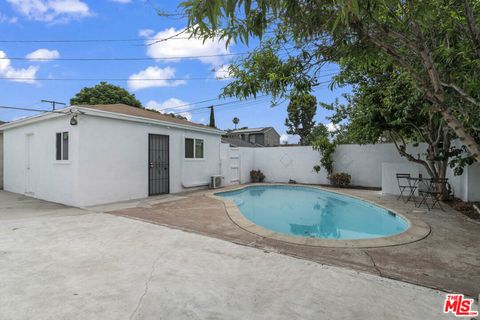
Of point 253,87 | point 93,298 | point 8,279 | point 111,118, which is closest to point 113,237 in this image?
point 8,279

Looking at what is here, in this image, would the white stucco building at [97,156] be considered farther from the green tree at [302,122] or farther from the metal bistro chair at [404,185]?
the green tree at [302,122]

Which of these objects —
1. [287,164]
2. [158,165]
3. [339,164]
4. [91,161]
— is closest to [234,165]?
[287,164]

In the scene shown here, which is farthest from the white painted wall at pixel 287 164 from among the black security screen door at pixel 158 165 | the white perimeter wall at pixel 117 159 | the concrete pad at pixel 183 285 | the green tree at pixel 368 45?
the concrete pad at pixel 183 285

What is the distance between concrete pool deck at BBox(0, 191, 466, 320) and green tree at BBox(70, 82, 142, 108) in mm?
22775

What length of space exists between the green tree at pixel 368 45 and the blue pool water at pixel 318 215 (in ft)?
11.9

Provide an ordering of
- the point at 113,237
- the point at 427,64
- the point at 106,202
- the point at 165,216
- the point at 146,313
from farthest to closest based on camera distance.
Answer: the point at 106,202 < the point at 165,216 < the point at 113,237 < the point at 427,64 < the point at 146,313

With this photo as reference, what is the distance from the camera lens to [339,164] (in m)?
13.4

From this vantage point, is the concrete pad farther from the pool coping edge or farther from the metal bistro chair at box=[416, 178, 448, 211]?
the metal bistro chair at box=[416, 178, 448, 211]

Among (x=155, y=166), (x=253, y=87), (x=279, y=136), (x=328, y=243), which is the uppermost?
(x=279, y=136)

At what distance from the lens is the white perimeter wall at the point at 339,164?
1035 cm

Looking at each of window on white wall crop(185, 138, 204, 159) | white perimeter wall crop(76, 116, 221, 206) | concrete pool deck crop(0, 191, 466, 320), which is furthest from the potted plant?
concrete pool deck crop(0, 191, 466, 320)

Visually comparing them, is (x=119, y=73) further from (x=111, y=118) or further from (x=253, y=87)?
(x=253, y=87)

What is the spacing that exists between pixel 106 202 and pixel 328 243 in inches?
276

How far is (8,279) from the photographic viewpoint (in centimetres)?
303
